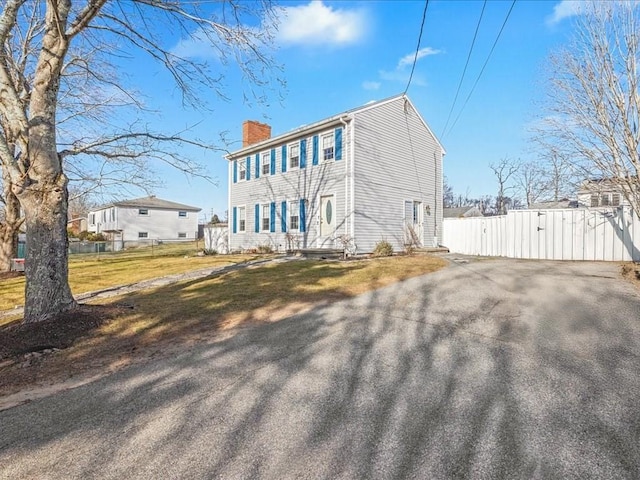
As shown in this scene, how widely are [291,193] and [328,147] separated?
9.68ft

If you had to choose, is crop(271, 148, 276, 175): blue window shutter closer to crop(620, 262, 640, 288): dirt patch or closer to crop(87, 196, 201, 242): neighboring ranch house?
crop(620, 262, 640, 288): dirt patch

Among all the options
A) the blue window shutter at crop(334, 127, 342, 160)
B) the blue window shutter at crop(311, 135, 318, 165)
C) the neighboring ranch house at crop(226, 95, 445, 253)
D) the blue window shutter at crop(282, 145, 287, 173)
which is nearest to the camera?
the neighboring ranch house at crop(226, 95, 445, 253)

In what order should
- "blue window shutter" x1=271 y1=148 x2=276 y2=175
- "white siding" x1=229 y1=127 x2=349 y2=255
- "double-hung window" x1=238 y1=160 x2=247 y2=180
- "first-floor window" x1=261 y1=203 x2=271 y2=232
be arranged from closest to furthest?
1. "white siding" x1=229 y1=127 x2=349 y2=255
2. "blue window shutter" x1=271 y1=148 x2=276 y2=175
3. "first-floor window" x1=261 y1=203 x2=271 y2=232
4. "double-hung window" x1=238 y1=160 x2=247 y2=180

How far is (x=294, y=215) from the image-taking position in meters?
16.9

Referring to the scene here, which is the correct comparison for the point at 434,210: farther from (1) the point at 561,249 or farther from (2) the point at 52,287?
(2) the point at 52,287

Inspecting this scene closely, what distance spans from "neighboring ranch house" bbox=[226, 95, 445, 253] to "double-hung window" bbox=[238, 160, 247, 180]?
6 cm

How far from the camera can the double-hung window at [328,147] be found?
15180 mm

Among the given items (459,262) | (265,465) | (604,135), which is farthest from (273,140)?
(265,465)

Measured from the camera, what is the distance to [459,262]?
40.9 feet

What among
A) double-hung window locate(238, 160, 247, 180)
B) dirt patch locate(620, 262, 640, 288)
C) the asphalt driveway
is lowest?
the asphalt driveway

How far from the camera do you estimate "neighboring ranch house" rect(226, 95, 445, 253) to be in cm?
1457

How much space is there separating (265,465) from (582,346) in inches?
164

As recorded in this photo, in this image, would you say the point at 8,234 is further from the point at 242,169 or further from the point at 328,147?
the point at 328,147

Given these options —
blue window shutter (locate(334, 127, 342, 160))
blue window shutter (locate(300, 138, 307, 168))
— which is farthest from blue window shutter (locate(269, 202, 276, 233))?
blue window shutter (locate(334, 127, 342, 160))
